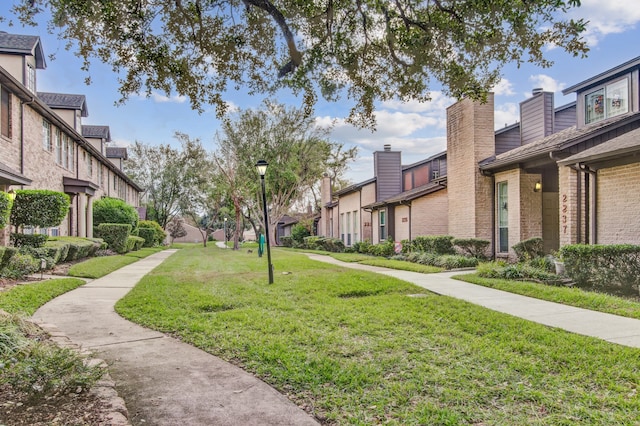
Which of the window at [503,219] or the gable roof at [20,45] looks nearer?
the window at [503,219]

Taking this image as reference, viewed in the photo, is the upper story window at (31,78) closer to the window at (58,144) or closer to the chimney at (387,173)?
the window at (58,144)

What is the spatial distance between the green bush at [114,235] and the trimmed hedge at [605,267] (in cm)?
1901

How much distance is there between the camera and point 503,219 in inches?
569

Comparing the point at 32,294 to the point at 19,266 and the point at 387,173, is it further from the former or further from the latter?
the point at 387,173

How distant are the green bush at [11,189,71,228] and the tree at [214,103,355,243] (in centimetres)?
1517

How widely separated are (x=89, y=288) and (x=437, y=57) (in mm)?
8480

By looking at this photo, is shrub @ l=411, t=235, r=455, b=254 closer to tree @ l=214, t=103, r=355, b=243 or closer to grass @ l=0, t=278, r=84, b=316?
grass @ l=0, t=278, r=84, b=316

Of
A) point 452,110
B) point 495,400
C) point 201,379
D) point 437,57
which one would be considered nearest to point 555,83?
point 452,110

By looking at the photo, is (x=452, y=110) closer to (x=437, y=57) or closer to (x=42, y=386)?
(x=437, y=57)

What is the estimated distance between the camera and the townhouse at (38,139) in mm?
13391

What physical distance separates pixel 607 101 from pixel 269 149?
20.2m

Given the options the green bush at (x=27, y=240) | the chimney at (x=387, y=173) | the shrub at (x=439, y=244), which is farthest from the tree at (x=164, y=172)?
the shrub at (x=439, y=244)

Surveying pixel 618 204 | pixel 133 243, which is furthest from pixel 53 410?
pixel 133 243

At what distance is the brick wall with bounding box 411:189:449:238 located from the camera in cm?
1894
